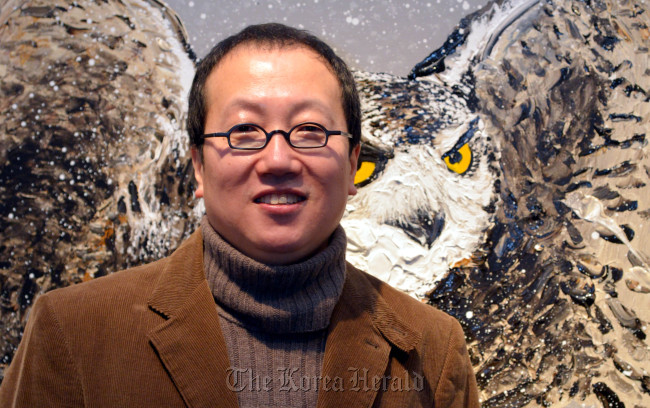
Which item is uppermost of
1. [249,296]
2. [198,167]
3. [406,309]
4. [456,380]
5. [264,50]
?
[264,50]

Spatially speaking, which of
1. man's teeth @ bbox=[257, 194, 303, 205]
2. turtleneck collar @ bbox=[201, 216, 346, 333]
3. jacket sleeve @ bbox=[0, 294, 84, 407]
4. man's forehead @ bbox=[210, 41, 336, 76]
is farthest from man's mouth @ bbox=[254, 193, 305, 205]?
jacket sleeve @ bbox=[0, 294, 84, 407]

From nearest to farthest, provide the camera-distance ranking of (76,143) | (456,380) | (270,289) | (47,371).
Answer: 1. (47,371)
2. (270,289)
3. (456,380)
4. (76,143)

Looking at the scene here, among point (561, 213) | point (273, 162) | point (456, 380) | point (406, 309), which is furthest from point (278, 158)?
point (561, 213)

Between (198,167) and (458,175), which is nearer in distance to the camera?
(198,167)

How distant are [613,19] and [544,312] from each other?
2.71 ft

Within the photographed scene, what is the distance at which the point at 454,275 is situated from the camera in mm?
1393

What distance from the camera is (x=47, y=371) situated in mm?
804

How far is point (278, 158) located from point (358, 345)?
377 millimetres

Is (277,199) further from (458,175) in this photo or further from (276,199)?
(458,175)

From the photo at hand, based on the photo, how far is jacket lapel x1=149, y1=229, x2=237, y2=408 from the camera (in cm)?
81

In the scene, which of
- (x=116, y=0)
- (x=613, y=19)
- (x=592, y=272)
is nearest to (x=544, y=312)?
(x=592, y=272)

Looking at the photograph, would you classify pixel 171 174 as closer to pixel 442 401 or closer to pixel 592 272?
pixel 442 401

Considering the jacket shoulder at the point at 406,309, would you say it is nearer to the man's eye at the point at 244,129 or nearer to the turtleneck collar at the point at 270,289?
the turtleneck collar at the point at 270,289

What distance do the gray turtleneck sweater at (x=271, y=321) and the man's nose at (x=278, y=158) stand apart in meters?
0.16
